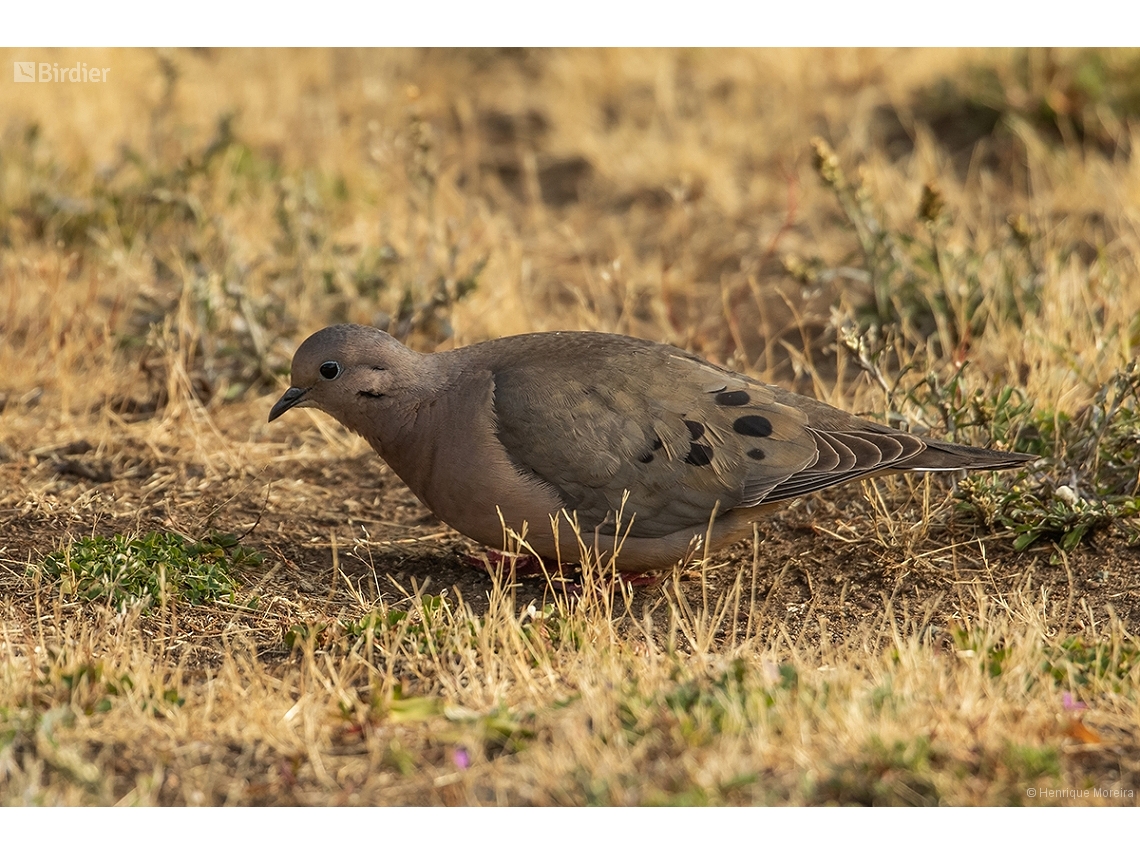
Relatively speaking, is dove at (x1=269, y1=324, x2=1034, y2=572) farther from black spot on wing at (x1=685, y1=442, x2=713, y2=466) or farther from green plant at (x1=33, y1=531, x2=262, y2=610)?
green plant at (x1=33, y1=531, x2=262, y2=610)

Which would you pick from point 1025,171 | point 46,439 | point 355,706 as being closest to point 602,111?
point 1025,171

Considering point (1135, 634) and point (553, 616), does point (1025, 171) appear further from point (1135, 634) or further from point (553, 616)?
point (553, 616)

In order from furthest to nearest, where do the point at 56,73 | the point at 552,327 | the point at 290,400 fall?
the point at 56,73 → the point at 552,327 → the point at 290,400

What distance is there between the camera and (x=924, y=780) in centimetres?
332

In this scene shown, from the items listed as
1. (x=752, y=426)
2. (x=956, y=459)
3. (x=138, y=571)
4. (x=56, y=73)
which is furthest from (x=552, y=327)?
(x=56, y=73)

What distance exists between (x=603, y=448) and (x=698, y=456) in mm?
317

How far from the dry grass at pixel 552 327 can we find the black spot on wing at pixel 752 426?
0.41 metres

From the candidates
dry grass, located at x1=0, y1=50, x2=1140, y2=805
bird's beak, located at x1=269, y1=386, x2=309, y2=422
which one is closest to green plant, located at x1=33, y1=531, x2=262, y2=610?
dry grass, located at x1=0, y1=50, x2=1140, y2=805

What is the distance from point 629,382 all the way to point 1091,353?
7.32 feet

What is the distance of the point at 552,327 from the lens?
6918 mm

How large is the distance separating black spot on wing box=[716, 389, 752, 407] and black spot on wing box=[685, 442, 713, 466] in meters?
0.20

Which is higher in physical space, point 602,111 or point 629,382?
point 602,111

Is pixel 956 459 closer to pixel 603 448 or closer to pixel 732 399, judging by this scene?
pixel 732 399

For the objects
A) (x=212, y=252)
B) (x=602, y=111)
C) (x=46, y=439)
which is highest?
(x=602, y=111)
